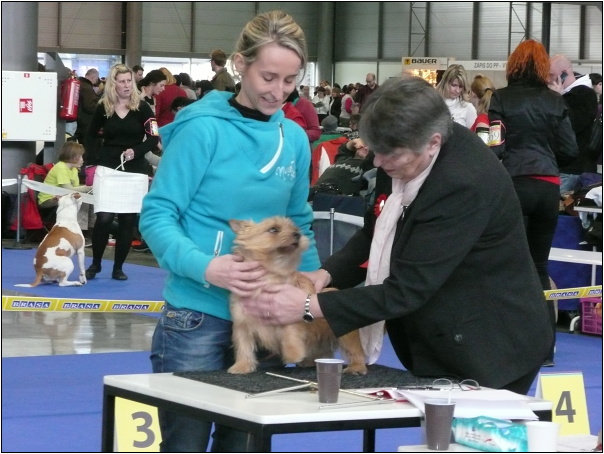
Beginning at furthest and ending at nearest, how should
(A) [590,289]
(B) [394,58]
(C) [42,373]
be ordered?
(B) [394,58] < (A) [590,289] < (C) [42,373]

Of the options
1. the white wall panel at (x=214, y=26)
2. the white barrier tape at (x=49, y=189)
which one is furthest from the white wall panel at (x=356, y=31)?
the white barrier tape at (x=49, y=189)

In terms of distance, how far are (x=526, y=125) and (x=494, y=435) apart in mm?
3623

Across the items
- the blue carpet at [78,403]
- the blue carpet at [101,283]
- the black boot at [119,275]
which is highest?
the black boot at [119,275]

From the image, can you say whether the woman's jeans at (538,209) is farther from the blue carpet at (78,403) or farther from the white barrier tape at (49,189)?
the white barrier tape at (49,189)

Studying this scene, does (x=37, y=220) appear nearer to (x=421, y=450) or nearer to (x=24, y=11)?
(x=24, y=11)

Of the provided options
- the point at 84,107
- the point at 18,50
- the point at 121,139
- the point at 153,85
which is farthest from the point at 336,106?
the point at 121,139

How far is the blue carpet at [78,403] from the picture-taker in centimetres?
387

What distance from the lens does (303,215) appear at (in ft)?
8.56

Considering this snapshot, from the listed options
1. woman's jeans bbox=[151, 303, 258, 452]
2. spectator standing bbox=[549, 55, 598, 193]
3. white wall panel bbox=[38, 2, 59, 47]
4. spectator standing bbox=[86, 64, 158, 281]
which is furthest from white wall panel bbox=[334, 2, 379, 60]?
woman's jeans bbox=[151, 303, 258, 452]

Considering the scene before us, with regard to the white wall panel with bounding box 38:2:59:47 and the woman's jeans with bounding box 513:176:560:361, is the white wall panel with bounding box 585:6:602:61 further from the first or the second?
the woman's jeans with bounding box 513:176:560:361

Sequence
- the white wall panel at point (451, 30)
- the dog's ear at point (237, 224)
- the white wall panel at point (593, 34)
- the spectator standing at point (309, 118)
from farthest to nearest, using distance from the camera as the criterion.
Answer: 1. the white wall panel at point (451, 30)
2. the white wall panel at point (593, 34)
3. the spectator standing at point (309, 118)
4. the dog's ear at point (237, 224)

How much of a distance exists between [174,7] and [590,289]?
2303cm

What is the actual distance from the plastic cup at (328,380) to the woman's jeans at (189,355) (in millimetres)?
353

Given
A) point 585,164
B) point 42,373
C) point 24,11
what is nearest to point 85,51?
point 24,11
